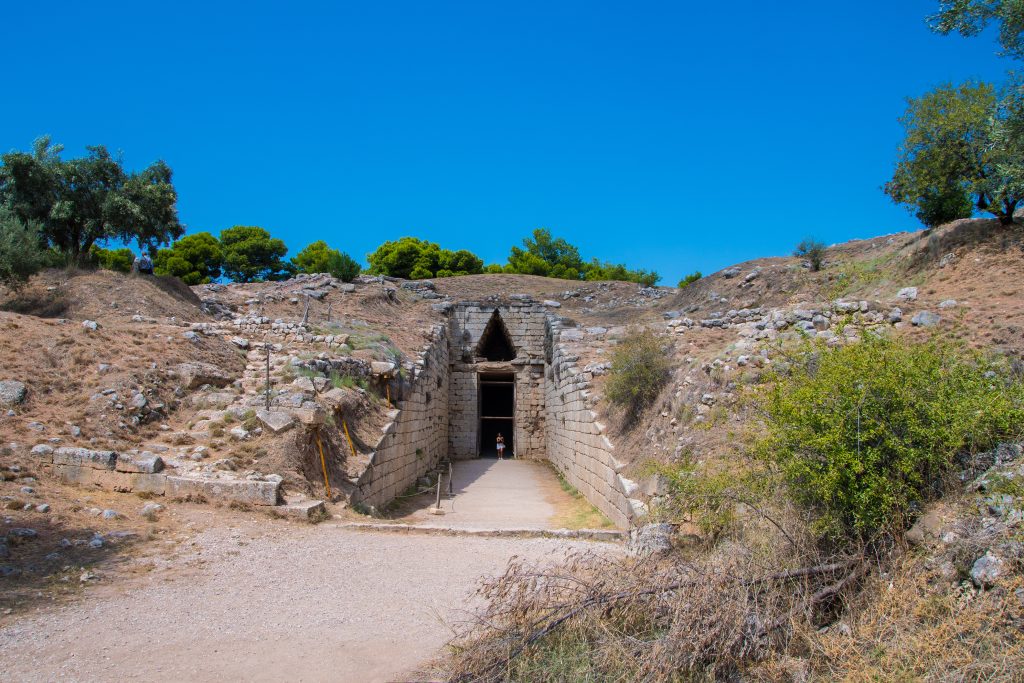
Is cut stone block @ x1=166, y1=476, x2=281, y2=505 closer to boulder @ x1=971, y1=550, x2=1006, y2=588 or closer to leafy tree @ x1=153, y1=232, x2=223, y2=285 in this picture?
boulder @ x1=971, y1=550, x2=1006, y2=588

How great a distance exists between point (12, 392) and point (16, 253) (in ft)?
21.2

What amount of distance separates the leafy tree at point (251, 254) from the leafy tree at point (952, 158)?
104 feet

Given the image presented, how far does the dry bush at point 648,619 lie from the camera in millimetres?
4004

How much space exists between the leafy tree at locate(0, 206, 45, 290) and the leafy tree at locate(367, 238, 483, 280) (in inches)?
918

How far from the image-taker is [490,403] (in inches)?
1152

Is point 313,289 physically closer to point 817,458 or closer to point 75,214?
point 75,214

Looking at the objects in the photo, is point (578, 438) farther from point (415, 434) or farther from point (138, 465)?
point (138, 465)

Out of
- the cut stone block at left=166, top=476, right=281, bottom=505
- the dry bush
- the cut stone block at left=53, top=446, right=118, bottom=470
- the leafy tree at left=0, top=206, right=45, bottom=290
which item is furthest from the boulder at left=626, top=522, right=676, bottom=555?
the leafy tree at left=0, top=206, right=45, bottom=290

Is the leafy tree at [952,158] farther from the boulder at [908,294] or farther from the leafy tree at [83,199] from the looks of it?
the leafy tree at [83,199]

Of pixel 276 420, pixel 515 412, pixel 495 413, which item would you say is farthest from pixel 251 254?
pixel 276 420

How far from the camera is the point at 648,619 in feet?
14.2

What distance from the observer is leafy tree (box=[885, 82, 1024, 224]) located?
12.5 m

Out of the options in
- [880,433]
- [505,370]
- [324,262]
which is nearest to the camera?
[880,433]

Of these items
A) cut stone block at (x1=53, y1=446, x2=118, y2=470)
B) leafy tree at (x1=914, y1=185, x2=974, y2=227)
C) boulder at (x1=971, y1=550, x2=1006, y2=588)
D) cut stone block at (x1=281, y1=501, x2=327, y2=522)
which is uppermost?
leafy tree at (x1=914, y1=185, x2=974, y2=227)
